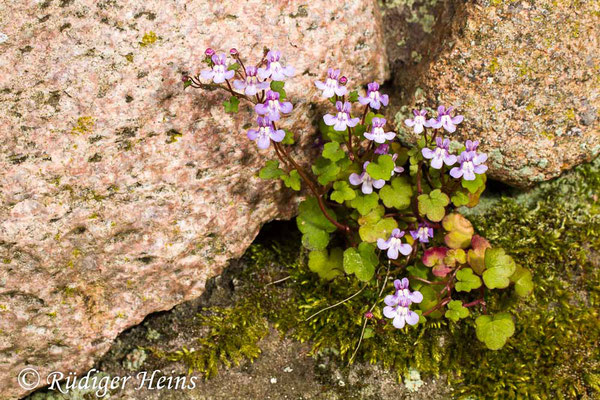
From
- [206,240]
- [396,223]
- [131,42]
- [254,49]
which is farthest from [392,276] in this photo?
[131,42]

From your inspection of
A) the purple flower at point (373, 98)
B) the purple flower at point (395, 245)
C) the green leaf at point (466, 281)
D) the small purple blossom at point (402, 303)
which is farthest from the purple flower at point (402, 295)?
the purple flower at point (373, 98)

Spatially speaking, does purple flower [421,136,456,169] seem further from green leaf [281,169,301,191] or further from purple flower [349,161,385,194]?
green leaf [281,169,301,191]

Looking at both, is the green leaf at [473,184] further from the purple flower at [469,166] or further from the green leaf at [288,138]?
the green leaf at [288,138]

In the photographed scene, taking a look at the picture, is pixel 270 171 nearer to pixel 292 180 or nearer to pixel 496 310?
pixel 292 180

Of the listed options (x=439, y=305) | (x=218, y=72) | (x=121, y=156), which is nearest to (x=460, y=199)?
(x=439, y=305)

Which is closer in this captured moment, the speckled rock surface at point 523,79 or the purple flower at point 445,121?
the purple flower at point 445,121
